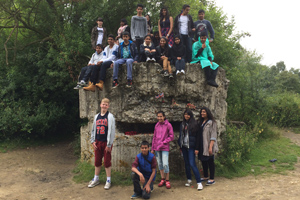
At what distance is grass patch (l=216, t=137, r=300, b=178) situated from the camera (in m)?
5.99

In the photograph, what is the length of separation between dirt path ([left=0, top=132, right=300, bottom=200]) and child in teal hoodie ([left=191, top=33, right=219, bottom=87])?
2.67 meters

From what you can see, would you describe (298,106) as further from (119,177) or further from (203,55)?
(119,177)

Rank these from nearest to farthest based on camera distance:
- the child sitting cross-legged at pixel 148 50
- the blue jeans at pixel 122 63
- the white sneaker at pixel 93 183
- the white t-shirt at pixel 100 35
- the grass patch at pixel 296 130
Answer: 1. the white sneaker at pixel 93 183
2. the blue jeans at pixel 122 63
3. the child sitting cross-legged at pixel 148 50
4. the white t-shirt at pixel 100 35
5. the grass patch at pixel 296 130

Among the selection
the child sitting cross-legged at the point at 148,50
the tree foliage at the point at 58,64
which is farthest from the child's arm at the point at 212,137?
Answer: the tree foliage at the point at 58,64

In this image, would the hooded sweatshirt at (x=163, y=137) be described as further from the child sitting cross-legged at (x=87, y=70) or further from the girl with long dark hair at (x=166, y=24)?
the girl with long dark hair at (x=166, y=24)

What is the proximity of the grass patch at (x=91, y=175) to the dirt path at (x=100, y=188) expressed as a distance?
0.56 ft

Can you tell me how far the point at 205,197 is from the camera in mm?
4523

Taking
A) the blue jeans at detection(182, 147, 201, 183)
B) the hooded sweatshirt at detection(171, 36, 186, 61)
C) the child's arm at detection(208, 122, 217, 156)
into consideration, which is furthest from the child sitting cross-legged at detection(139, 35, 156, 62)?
the blue jeans at detection(182, 147, 201, 183)

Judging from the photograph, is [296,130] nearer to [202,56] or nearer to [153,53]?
[202,56]

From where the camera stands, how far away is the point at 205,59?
242 inches

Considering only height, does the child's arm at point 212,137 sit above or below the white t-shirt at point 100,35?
below

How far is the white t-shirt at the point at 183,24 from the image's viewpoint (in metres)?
6.53

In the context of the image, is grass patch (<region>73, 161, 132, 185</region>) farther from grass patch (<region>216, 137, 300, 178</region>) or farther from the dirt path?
grass patch (<region>216, 137, 300, 178</region>)

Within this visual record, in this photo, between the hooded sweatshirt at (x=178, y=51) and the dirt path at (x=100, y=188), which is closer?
the dirt path at (x=100, y=188)
